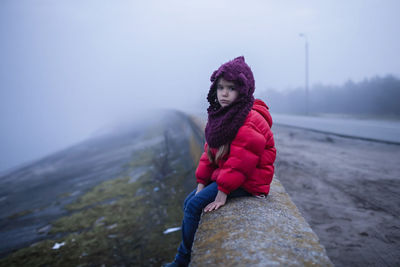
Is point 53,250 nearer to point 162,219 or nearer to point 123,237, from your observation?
point 123,237

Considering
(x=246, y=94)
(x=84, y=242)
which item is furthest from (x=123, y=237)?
(x=246, y=94)

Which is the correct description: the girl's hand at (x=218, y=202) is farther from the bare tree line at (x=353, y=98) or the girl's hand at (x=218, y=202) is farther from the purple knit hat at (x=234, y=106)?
the bare tree line at (x=353, y=98)

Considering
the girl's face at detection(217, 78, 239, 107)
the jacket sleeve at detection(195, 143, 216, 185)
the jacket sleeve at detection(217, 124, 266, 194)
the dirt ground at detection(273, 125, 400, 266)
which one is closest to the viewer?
the jacket sleeve at detection(217, 124, 266, 194)

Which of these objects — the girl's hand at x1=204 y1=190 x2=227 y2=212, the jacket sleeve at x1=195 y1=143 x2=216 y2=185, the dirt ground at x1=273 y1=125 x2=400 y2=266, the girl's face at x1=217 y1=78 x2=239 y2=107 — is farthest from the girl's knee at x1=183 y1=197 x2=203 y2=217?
the dirt ground at x1=273 y1=125 x2=400 y2=266

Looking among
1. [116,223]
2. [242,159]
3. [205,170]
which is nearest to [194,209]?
[205,170]

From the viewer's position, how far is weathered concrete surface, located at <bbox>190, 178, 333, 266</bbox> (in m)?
1.20

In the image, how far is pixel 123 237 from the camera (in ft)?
13.6

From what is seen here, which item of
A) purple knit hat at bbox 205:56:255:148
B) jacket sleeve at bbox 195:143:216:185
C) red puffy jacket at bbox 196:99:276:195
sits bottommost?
jacket sleeve at bbox 195:143:216:185

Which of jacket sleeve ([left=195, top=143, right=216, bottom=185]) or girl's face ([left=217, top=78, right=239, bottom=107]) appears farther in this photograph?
jacket sleeve ([left=195, top=143, right=216, bottom=185])

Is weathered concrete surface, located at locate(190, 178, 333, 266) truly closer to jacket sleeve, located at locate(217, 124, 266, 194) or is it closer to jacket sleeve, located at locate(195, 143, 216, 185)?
jacket sleeve, located at locate(217, 124, 266, 194)

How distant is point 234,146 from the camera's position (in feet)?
5.77

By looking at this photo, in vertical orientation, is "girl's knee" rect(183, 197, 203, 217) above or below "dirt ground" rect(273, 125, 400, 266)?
above

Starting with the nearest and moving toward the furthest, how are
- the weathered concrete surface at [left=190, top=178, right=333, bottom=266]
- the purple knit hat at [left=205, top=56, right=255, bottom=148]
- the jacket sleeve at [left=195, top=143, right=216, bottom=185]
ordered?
the weathered concrete surface at [left=190, top=178, right=333, bottom=266]
the purple knit hat at [left=205, top=56, right=255, bottom=148]
the jacket sleeve at [left=195, top=143, right=216, bottom=185]

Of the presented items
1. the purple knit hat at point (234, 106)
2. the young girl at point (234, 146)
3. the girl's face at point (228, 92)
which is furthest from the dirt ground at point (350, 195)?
the girl's face at point (228, 92)
